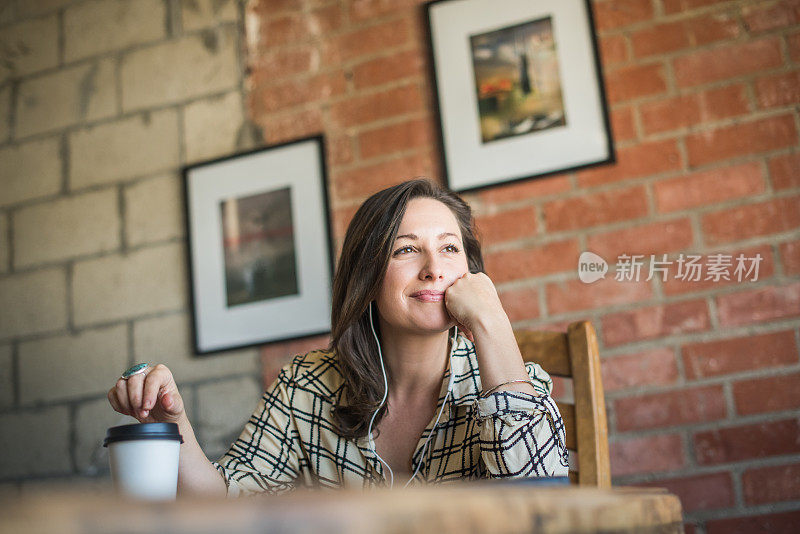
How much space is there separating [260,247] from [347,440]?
1002 mm

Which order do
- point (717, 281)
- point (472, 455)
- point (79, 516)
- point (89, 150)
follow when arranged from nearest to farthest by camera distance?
point (79, 516)
point (472, 455)
point (717, 281)
point (89, 150)

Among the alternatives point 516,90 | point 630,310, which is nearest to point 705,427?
point 630,310

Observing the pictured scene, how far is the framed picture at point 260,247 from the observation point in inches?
86.0

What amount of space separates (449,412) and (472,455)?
0.35 feet

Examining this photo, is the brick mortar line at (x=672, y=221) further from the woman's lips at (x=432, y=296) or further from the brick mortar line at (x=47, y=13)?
the brick mortar line at (x=47, y=13)

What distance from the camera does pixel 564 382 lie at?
1910 mm

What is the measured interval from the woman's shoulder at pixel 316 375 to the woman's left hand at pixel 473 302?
34 centimetres

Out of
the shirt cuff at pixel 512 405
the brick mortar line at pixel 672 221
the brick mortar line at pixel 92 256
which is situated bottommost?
the shirt cuff at pixel 512 405

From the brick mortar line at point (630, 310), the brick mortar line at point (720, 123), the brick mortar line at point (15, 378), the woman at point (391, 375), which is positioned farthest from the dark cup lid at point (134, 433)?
the brick mortar line at point (15, 378)

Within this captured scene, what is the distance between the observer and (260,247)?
89.4 inches

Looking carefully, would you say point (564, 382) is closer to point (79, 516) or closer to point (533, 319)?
point (533, 319)

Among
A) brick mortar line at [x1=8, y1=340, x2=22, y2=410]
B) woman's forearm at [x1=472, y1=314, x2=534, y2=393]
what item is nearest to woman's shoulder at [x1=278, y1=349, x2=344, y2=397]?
woman's forearm at [x1=472, y1=314, x2=534, y2=393]

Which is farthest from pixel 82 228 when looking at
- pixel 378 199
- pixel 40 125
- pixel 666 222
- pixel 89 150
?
pixel 666 222

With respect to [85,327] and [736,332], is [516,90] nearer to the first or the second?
[736,332]
